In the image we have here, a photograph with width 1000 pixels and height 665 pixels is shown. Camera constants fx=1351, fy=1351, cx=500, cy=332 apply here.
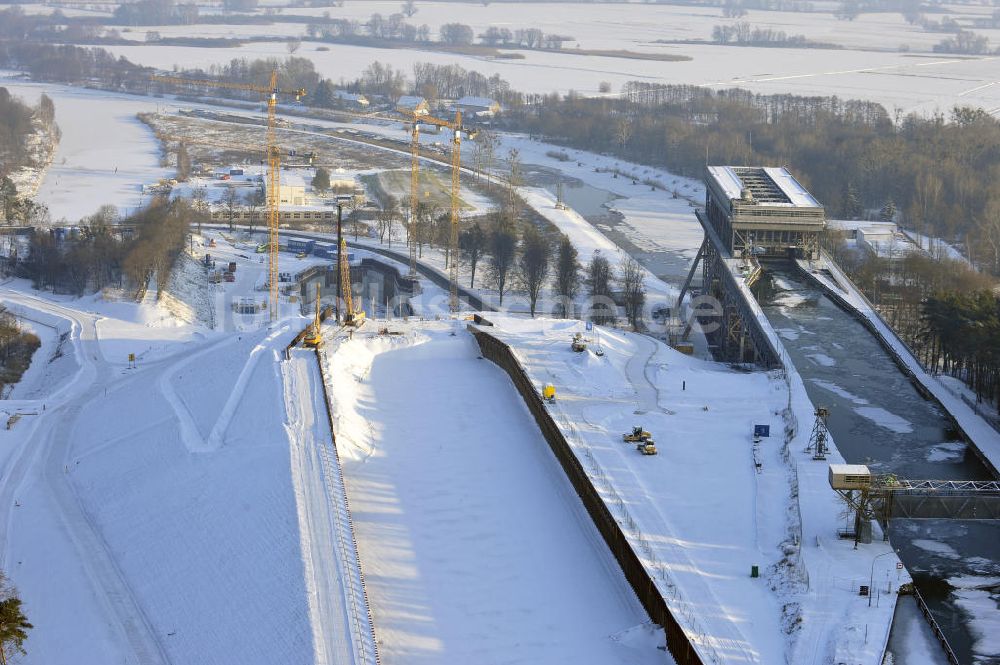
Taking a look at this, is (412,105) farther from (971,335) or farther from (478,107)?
(971,335)

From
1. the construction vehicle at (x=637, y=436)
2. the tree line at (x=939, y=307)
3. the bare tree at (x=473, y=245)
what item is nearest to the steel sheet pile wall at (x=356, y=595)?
the construction vehicle at (x=637, y=436)

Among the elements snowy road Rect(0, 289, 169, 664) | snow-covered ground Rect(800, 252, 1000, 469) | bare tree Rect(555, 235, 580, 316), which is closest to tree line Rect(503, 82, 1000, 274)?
snow-covered ground Rect(800, 252, 1000, 469)

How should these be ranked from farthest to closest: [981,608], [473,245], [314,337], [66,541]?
1. [473,245]
2. [314,337]
3. [66,541]
4. [981,608]

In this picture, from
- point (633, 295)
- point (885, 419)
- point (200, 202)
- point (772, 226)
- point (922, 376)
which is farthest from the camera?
point (200, 202)

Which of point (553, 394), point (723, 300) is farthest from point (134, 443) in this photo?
point (723, 300)

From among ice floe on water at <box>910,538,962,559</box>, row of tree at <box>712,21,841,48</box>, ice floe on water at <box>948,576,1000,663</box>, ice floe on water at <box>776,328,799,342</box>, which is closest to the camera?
ice floe on water at <box>948,576,1000,663</box>

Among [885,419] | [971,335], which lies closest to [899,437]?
[885,419]

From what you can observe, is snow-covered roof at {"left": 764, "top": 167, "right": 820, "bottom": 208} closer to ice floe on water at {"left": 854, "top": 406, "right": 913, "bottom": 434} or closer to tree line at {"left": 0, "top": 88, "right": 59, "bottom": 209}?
ice floe on water at {"left": 854, "top": 406, "right": 913, "bottom": 434}

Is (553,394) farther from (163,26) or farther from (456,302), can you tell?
(163,26)
